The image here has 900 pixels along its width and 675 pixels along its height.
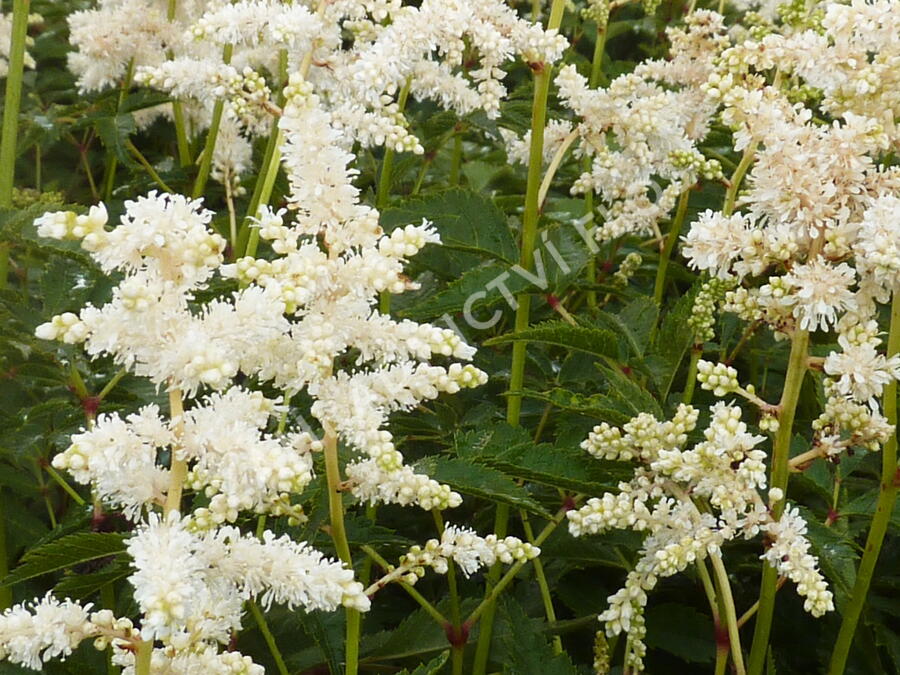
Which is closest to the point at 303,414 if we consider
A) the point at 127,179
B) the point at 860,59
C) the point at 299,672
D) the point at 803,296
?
the point at 299,672

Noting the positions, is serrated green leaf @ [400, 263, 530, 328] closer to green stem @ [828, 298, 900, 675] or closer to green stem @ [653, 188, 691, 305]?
green stem @ [653, 188, 691, 305]

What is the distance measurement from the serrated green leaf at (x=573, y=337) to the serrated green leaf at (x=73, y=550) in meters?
0.67

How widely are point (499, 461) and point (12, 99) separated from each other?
1543mm

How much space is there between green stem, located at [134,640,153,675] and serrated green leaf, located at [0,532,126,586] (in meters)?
0.30

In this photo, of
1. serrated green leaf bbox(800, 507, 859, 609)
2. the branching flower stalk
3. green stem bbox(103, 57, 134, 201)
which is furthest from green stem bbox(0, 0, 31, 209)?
serrated green leaf bbox(800, 507, 859, 609)

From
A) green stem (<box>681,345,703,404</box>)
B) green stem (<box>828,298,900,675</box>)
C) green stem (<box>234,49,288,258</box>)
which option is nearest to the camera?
green stem (<box>828,298,900,675</box>)

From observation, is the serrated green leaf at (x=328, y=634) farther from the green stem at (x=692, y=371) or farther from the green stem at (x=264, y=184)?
the green stem at (x=692, y=371)

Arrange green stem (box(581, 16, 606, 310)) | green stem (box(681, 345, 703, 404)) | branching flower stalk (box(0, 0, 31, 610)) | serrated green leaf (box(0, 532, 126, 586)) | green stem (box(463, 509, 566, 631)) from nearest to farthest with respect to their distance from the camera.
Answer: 1. serrated green leaf (box(0, 532, 126, 586))
2. green stem (box(463, 509, 566, 631))
3. green stem (box(681, 345, 703, 404))
4. branching flower stalk (box(0, 0, 31, 610))
5. green stem (box(581, 16, 606, 310))

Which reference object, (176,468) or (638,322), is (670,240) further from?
(176,468)

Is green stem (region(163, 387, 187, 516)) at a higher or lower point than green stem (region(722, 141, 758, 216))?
lower

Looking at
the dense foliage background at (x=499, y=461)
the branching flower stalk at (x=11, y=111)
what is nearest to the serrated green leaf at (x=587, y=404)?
the dense foliage background at (x=499, y=461)

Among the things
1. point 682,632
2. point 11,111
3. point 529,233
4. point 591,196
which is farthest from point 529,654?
point 11,111

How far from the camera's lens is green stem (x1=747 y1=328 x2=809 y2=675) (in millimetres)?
1636

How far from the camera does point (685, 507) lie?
1663 mm
